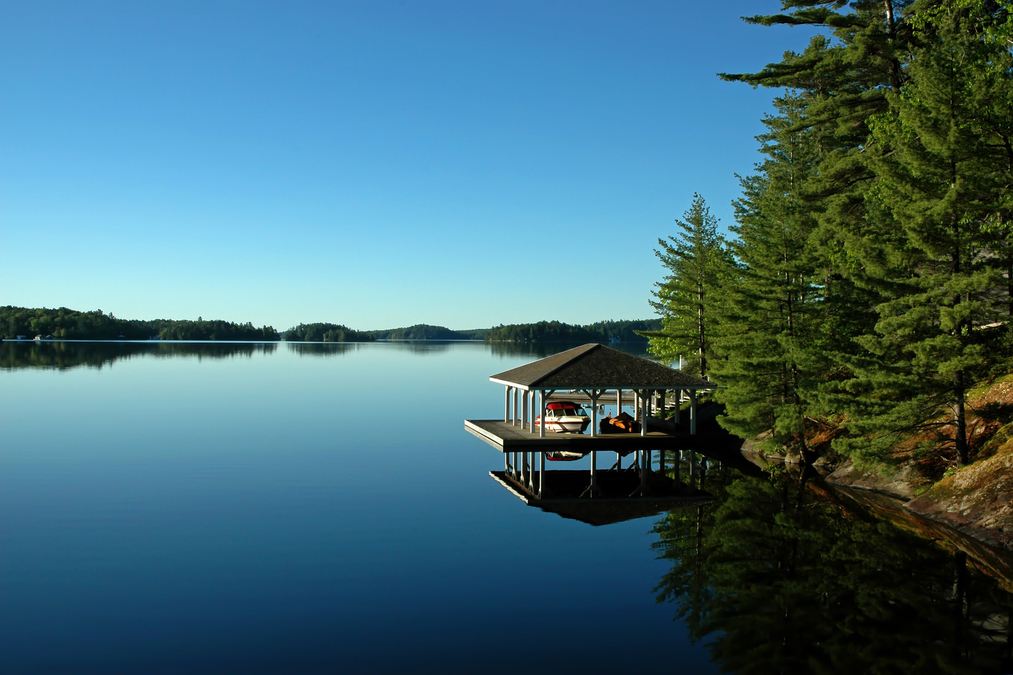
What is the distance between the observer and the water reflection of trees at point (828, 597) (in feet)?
37.9

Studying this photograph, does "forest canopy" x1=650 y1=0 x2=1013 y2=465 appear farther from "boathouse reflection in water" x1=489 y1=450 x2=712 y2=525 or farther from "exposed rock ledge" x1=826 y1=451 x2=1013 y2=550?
"boathouse reflection in water" x1=489 y1=450 x2=712 y2=525

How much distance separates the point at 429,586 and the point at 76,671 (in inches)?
245

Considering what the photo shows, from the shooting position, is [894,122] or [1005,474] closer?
[1005,474]

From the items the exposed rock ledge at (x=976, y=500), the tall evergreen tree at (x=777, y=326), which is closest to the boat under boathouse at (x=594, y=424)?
the tall evergreen tree at (x=777, y=326)

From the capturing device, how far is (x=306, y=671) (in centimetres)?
1083

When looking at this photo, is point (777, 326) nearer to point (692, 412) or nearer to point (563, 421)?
point (692, 412)

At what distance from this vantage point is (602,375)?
29125 mm

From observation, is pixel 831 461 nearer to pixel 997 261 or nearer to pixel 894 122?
pixel 997 261

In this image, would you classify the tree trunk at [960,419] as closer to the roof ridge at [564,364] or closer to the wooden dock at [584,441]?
the wooden dock at [584,441]

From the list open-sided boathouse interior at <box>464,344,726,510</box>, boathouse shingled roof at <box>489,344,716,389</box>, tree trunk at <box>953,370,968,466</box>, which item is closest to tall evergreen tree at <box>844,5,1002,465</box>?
tree trunk at <box>953,370,968,466</box>

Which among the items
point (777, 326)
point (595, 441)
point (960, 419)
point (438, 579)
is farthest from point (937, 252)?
point (438, 579)

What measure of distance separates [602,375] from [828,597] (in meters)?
15.5

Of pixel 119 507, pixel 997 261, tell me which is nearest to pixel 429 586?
pixel 119 507

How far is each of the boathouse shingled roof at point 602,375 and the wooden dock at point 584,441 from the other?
218 cm
